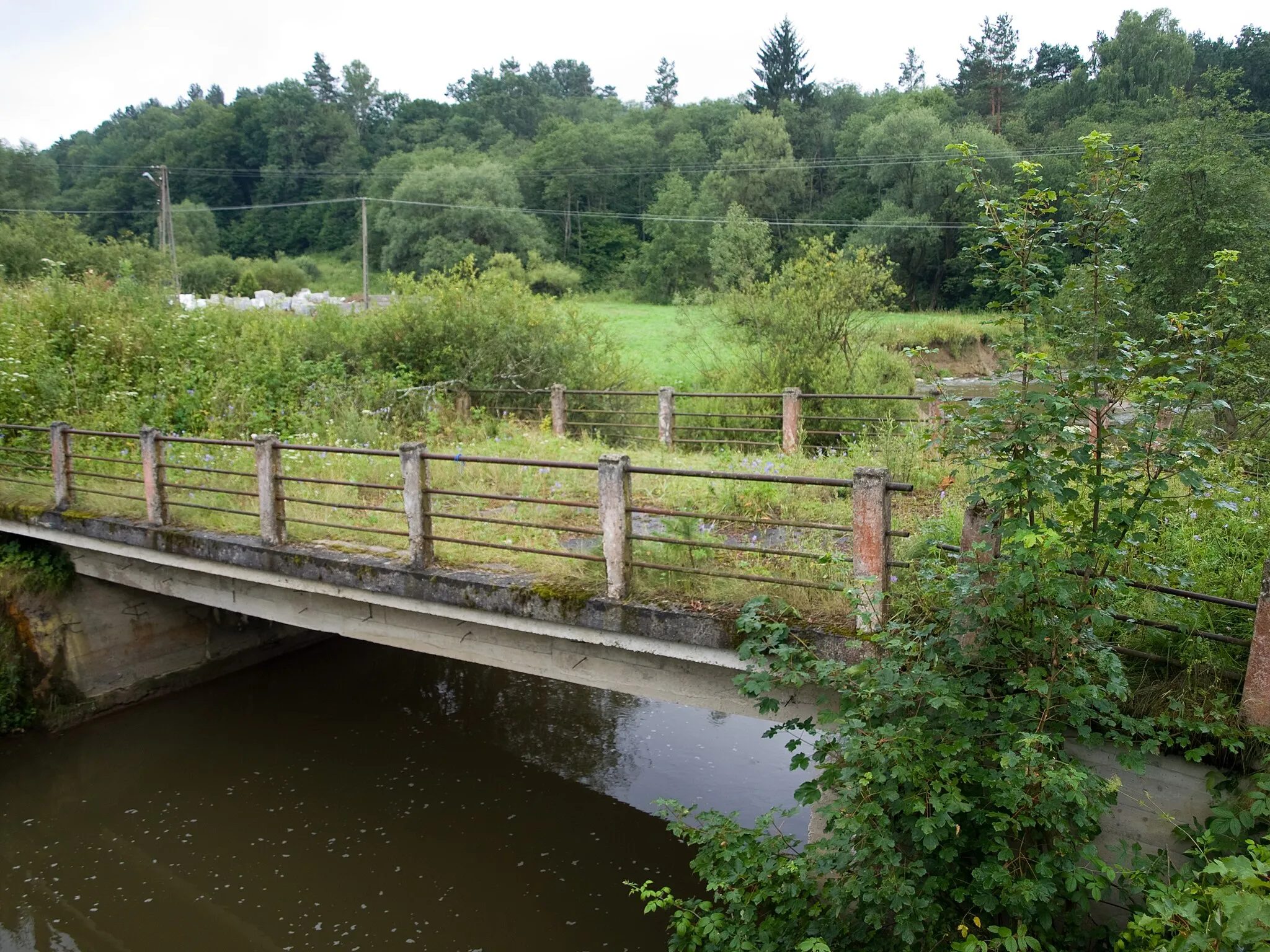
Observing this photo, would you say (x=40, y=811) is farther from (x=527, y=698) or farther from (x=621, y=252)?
(x=621, y=252)

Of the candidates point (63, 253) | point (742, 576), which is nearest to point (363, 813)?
point (742, 576)

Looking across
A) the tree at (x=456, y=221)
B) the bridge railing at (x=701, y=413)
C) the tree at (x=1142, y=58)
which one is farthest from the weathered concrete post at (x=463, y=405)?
the tree at (x=1142, y=58)

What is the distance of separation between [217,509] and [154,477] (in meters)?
1.19

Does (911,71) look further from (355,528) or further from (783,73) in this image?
(355,528)

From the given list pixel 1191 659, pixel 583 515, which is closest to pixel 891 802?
pixel 1191 659

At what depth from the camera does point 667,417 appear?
13.6 meters

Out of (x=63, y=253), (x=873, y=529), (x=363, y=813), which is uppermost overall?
(x=63, y=253)

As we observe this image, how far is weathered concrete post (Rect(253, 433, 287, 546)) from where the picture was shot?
326 inches

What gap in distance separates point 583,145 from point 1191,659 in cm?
6959

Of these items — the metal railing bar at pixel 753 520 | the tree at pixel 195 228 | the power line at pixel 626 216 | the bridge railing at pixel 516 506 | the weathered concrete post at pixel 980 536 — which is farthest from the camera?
the tree at pixel 195 228

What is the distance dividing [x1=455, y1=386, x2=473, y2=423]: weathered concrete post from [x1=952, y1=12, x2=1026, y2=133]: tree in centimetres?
5425

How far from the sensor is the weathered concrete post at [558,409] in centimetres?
1430

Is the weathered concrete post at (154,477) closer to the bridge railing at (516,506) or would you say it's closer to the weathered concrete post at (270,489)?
the bridge railing at (516,506)

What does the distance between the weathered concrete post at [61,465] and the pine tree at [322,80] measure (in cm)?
9834
